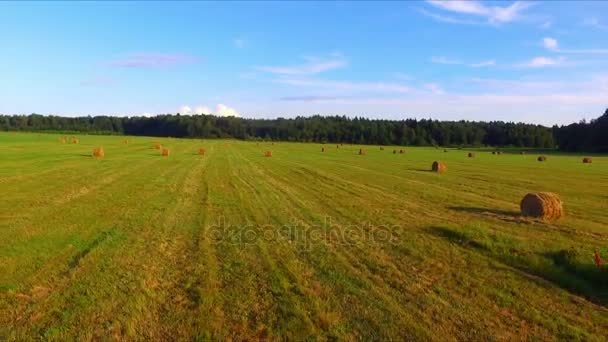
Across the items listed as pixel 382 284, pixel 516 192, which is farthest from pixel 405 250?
pixel 516 192

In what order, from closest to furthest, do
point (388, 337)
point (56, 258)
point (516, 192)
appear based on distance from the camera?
1. point (388, 337)
2. point (56, 258)
3. point (516, 192)

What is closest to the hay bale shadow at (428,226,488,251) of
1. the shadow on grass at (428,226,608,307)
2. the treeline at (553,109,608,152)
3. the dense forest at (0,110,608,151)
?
the shadow on grass at (428,226,608,307)

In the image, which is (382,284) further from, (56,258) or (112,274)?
(56,258)

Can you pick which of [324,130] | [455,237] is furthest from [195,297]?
[324,130]

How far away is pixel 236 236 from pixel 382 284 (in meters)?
4.88

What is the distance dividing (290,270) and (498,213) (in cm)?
1137

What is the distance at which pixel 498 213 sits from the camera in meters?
18.0

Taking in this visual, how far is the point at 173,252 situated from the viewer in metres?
10.9

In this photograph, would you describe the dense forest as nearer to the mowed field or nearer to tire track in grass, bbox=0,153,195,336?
the mowed field

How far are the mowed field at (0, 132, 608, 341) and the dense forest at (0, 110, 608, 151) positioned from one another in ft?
369

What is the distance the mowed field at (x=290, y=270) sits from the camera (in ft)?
23.2

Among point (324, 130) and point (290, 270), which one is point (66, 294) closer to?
point (290, 270)

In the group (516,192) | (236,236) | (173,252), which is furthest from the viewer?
(516,192)

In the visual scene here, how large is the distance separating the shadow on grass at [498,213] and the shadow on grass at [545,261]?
3.94m
